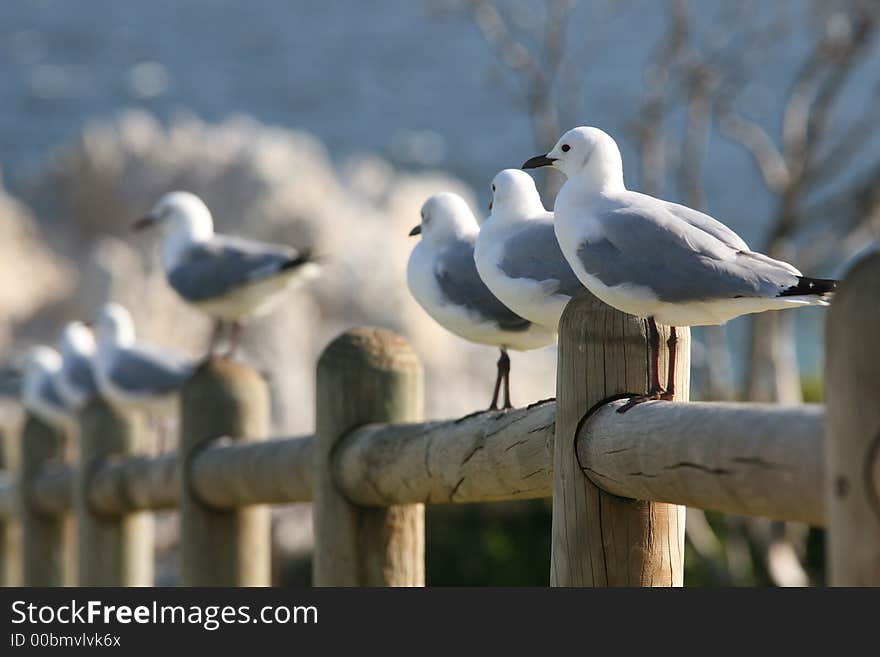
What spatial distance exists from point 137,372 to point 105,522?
148cm

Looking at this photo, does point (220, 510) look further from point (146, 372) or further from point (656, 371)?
point (146, 372)

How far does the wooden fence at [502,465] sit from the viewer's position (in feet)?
5.38

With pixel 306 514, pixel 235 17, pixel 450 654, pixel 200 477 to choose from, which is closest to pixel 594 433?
pixel 450 654

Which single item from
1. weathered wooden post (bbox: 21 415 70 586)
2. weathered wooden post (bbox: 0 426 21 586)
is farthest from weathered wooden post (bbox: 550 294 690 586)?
weathered wooden post (bbox: 0 426 21 586)

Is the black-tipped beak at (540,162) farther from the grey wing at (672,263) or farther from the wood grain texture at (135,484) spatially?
the wood grain texture at (135,484)

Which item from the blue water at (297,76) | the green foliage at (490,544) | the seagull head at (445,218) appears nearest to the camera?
the seagull head at (445,218)

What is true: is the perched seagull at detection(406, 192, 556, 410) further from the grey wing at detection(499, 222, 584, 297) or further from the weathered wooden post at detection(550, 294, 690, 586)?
the weathered wooden post at detection(550, 294, 690, 586)

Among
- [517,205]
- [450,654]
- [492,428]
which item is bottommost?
[450,654]

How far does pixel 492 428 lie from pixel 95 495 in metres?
2.70

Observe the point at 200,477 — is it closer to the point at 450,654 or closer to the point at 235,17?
the point at 450,654

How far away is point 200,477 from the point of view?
4039 millimetres

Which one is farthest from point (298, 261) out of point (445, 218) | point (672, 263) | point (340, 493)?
point (672, 263)

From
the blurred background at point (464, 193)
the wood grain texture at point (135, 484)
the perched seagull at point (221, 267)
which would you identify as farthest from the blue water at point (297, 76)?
the wood grain texture at point (135, 484)

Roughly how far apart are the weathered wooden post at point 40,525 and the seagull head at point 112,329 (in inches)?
27.9
